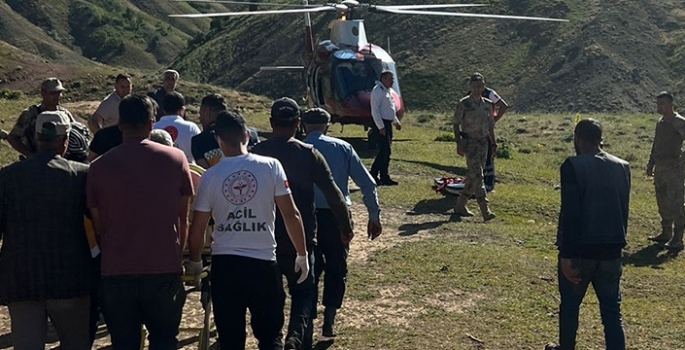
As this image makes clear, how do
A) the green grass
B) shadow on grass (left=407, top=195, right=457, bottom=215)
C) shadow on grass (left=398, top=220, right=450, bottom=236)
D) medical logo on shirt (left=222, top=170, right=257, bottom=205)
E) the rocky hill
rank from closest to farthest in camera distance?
medical logo on shirt (left=222, top=170, right=257, bottom=205)
the green grass
shadow on grass (left=398, top=220, right=450, bottom=236)
shadow on grass (left=407, top=195, right=457, bottom=215)
the rocky hill

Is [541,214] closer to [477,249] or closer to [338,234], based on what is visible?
[477,249]

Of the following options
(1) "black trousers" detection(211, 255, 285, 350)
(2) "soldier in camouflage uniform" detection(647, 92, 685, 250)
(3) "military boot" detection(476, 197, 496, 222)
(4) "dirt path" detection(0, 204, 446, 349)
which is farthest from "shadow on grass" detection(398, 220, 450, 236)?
(1) "black trousers" detection(211, 255, 285, 350)

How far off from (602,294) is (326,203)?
7.00ft

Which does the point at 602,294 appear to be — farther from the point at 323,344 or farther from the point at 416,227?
the point at 416,227

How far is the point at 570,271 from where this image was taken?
19.4ft

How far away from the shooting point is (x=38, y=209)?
4707mm

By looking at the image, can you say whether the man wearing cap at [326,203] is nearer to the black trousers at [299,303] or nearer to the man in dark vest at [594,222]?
the black trousers at [299,303]

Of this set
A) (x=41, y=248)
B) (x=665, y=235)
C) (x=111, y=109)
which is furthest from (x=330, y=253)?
(x=665, y=235)

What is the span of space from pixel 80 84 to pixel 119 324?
2902cm

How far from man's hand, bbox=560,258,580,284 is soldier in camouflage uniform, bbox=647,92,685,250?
5.36 meters

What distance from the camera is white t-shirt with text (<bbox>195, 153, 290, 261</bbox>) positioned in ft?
15.9

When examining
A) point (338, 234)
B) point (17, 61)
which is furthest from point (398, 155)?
point (17, 61)

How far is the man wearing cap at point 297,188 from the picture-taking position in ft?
18.6

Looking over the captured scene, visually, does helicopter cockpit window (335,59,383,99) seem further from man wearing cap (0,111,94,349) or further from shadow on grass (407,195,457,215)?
man wearing cap (0,111,94,349)
